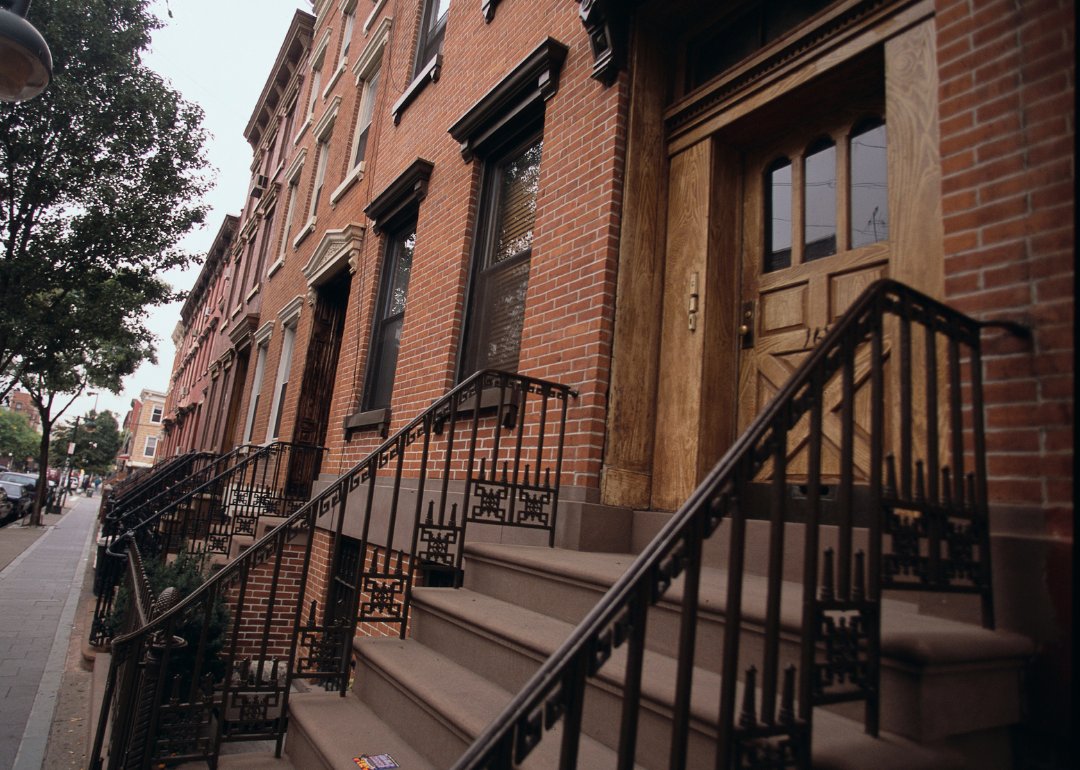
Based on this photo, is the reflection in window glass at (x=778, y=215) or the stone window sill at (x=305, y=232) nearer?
the reflection in window glass at (x=778, y=215)

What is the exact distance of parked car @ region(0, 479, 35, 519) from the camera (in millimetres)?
22294

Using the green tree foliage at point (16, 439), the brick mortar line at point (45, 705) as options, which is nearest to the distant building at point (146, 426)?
the green tree foliage at point (16, 439)

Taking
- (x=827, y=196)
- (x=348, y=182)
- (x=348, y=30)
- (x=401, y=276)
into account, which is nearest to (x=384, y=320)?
(x=401, y=276)

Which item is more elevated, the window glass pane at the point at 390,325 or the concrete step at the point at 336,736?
the window glass pane at the point at 390,325

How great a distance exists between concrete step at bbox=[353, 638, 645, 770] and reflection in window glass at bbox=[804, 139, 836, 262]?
2621 mm

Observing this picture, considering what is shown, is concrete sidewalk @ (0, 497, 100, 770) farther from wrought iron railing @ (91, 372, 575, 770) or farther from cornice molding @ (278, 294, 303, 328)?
cornice molding @ (278, 294, 303, 328)

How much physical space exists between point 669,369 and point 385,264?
15.6 ft

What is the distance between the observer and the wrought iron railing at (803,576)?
1438 millimetres

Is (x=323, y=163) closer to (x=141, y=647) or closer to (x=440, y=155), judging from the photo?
(x=440, y=155)

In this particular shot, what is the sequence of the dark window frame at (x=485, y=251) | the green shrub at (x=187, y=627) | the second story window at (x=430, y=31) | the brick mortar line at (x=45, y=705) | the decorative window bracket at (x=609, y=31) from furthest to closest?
1. the second story window at (x=430, y=31)
2. the dark window frame at (x=485, y=251)
3. the green shrub at (x=187, y=627)
4. the decorative window bracket at (x=609, y=31)
5. the brick mortar line at (x=45, y=705)

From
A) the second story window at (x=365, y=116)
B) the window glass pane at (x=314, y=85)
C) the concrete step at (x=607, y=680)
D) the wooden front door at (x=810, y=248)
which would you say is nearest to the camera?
the concrete step at (x=607, y=680)

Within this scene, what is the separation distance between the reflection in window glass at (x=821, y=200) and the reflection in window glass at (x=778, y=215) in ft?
0.45

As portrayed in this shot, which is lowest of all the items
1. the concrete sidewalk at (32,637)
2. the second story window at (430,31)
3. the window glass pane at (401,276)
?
the concrete sidewalk at (32,637)

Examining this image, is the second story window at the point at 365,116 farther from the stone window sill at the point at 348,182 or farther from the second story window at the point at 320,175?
the second story window at the point at 320,175
